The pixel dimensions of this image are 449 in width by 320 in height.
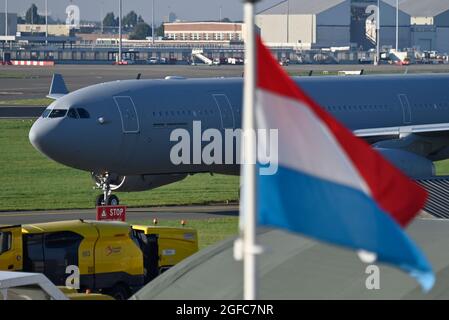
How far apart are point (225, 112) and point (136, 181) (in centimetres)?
330

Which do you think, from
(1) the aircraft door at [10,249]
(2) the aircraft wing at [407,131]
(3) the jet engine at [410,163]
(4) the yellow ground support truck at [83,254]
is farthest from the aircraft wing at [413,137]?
(1) the aircraft door at [10,249]

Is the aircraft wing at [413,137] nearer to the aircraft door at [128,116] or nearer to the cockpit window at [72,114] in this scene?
the aircraft door at [128,116]

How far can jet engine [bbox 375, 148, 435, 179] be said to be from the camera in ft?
117

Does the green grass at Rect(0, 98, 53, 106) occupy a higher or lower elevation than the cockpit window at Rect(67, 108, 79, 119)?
lower

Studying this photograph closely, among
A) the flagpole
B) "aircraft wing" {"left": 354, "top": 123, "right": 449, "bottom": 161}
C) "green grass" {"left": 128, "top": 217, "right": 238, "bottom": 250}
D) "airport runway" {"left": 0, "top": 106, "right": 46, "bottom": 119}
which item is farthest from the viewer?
"airport runway" {"left": 0, "top": 106, "right": 46, "bottom": 119}

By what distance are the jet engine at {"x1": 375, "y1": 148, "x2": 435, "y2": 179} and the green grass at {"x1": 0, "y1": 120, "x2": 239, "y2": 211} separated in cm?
633

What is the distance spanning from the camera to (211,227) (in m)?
33.5

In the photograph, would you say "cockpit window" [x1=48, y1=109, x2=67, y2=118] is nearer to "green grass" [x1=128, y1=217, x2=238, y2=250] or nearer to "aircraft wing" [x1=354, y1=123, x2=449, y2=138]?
"green grass" [x1=128, y1=217, x2=238, y2=250]

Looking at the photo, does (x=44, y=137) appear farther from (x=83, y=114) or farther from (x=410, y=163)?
(x=410, y=163)

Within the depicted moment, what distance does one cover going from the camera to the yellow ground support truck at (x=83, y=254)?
23625mm

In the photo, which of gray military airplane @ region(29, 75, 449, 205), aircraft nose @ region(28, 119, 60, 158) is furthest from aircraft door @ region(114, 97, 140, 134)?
aircraft nose @ region(28, 119, 60, 158)

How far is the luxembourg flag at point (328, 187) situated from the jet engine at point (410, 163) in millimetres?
26479
